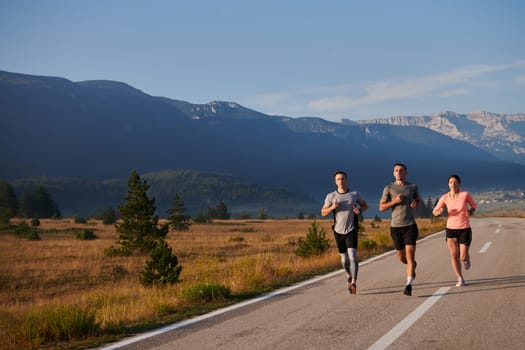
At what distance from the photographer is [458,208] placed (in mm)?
9438

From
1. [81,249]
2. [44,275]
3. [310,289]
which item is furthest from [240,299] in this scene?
[81,249]

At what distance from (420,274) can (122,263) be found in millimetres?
15840

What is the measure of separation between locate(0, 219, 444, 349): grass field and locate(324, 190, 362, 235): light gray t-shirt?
2153 mm

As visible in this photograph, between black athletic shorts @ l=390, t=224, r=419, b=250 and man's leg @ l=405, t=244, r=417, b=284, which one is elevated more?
black athletic shorts @ l=390, t=224, r=419, b=250

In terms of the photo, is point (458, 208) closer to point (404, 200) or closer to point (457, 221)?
point (457, 221)

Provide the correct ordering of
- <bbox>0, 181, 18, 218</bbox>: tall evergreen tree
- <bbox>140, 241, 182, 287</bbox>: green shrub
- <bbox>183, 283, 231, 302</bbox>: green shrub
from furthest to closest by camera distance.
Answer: <bbox>0, 181, 18, 218</bbox>: tall evergreen tree
<bbox>140, 241, 182, 287</bbox>: green shrub
<bbox>183, 283, 231, 302</bbox>: green shrub

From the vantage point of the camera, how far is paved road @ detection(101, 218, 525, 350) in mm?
5758

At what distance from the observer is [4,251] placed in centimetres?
2744

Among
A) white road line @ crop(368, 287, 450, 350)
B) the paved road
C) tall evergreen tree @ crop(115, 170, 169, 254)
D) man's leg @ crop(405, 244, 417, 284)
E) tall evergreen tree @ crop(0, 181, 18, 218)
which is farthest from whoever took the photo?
tall evergreen tree @ crop(0, 181, 18, 218)

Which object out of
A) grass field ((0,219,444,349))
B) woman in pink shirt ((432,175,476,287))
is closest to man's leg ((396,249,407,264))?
woman in pink shirt ((432,175,476,287))

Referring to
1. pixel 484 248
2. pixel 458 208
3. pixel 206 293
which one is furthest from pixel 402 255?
pixel 484 248

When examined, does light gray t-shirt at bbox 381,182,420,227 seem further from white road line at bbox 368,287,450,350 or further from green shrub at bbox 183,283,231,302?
green shrub at bbox 183,283,231,302

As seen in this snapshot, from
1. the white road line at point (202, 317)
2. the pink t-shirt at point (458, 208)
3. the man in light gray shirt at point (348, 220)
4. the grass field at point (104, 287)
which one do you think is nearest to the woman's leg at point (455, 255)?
the pink t-shirt at point (458, 208)

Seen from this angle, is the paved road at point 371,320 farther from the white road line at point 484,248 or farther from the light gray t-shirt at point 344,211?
the white road line at point 484,248
